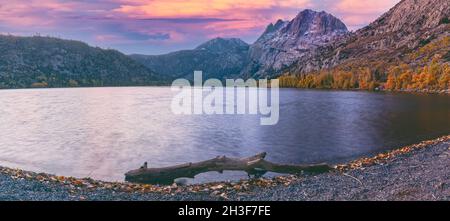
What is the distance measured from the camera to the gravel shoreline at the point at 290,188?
57.3 ft

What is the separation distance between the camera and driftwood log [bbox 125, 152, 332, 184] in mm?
24766

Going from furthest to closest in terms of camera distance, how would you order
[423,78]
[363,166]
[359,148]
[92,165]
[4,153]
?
[423,78]
[359,148]
[4,153]
[92,165]
[363,166]

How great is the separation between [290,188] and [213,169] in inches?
283

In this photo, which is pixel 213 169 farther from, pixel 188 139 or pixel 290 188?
pixel 188 139

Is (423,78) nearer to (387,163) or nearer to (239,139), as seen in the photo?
(239,139)

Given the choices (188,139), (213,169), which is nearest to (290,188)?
(213,169)

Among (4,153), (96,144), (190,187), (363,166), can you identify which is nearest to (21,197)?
(190,187)

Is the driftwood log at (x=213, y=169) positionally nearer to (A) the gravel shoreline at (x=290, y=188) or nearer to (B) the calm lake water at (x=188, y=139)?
(B) the calm lake water at (x=188, y=139)

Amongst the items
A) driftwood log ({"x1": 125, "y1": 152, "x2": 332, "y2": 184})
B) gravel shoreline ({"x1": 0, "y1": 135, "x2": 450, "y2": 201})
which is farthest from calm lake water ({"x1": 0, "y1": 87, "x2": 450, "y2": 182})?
gravel shoreline ({"x1": 0, "y1": 135, "x2": 450, "y2": 201})

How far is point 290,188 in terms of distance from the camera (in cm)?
1994

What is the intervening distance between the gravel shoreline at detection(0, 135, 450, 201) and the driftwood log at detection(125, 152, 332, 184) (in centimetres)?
177

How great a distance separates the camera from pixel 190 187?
21672mm

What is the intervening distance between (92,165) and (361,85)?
166 m
